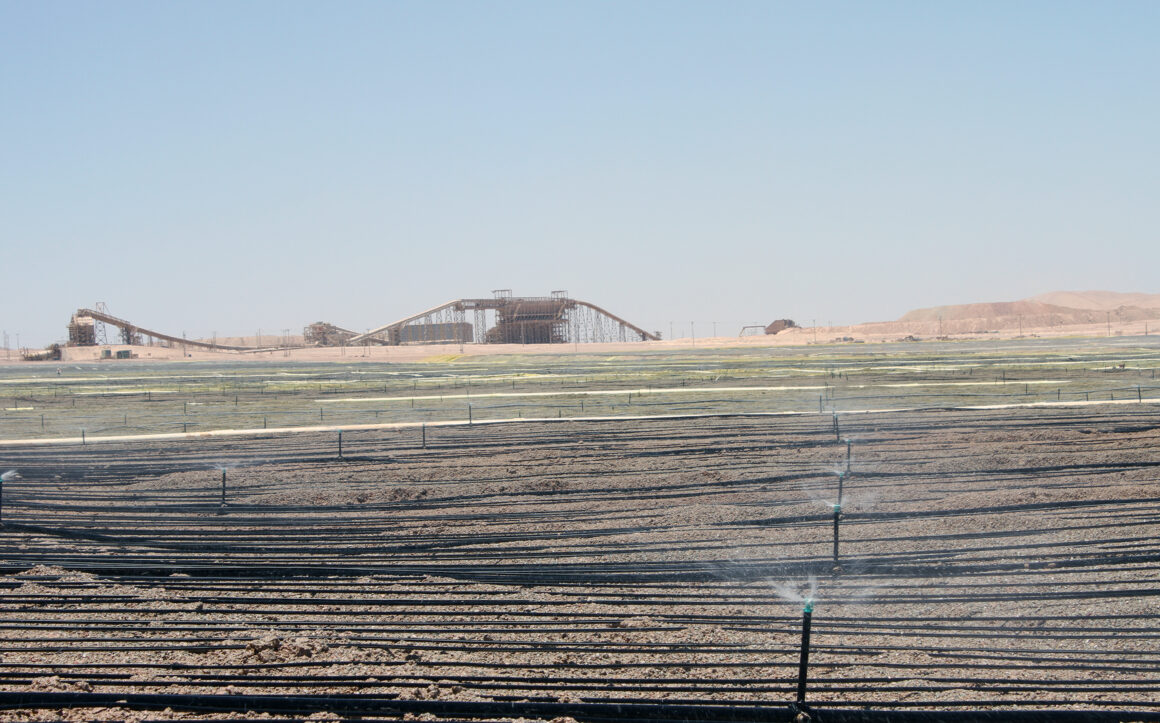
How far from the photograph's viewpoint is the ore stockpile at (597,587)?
Answer: 20.9 feet

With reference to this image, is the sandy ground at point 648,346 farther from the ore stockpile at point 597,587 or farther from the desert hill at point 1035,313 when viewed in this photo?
the ore stockpile at point 597,587

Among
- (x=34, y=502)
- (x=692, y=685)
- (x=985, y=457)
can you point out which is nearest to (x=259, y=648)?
(x=692, y=685)

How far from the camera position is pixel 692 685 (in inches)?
255

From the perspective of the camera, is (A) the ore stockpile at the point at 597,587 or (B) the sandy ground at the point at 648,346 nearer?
(A) the ore stockpile at the point at 597,587

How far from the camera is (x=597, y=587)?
880 centimetres

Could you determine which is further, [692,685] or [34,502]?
[34,502]

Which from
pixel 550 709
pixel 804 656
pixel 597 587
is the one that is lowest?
pixel 550 709

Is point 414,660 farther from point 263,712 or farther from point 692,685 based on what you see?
point 692,685

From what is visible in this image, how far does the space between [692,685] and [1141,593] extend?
179 inches

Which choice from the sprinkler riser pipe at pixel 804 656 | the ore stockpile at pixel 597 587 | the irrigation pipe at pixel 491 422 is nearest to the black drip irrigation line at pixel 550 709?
the ore stockpile at pixel 597 587

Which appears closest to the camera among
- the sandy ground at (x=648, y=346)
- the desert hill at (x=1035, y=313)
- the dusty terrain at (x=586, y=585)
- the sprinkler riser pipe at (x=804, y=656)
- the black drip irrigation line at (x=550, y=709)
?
the sprinkler riser pipe at (x=804, y=656)

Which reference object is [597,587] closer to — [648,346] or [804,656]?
[804,656]

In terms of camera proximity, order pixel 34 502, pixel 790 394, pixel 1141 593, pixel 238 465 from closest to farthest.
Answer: pixel 1141 593, pixel 34 502, pixel 238 465, pixel 790 394

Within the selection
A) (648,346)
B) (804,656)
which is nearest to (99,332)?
(648,346)
